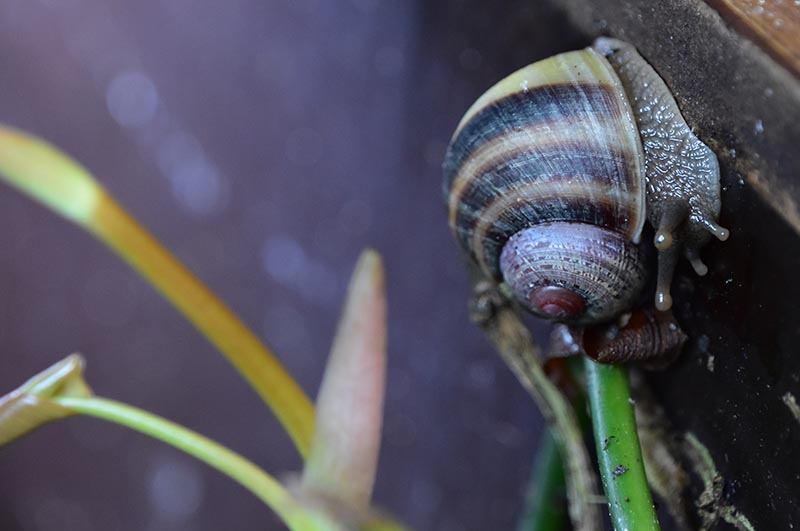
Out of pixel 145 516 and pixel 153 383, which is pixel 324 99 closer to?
pixel 153 383

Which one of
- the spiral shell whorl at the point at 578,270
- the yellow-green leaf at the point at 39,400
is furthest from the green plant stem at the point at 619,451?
the yellow-green leaf at the point at 39,400

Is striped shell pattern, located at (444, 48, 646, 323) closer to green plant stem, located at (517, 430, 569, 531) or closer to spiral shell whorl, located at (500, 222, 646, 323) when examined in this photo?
spiral shell whorl, located at (500, 222, 646, 323)

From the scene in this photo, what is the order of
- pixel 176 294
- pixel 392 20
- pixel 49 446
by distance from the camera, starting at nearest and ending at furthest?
pixel 176 294
pixel 392 20
pixel 49 446

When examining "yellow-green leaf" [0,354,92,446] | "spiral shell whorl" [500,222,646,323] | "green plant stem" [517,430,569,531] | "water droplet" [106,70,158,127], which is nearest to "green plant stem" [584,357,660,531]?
"spiral shell whorl" [500,222,646,323]

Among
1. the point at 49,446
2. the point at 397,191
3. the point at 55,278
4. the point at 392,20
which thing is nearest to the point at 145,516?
the point at 49,446

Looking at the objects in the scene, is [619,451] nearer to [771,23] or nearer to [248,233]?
[771,23]

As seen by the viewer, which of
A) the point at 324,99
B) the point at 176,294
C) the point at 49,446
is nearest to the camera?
the point at 176,294
